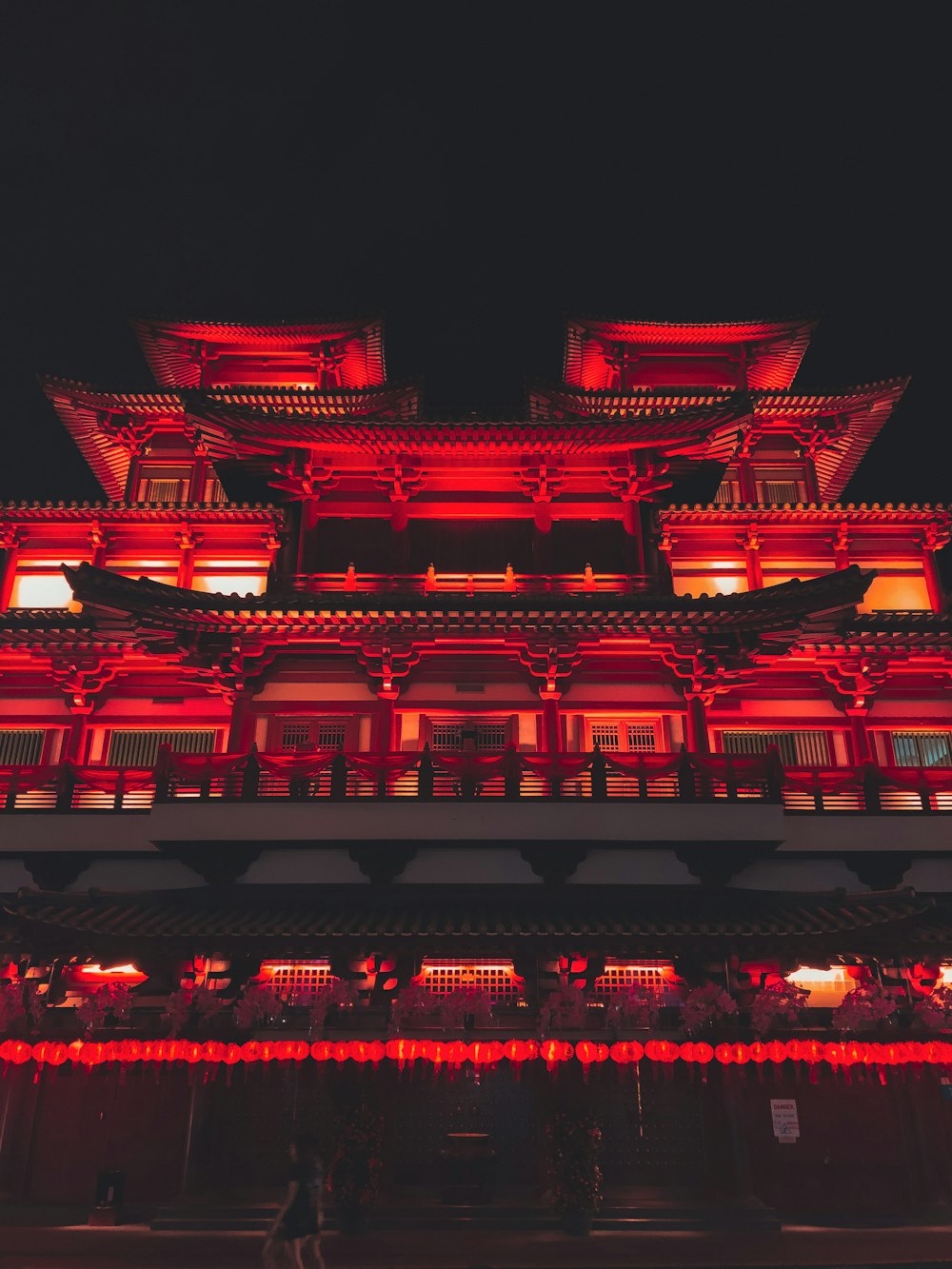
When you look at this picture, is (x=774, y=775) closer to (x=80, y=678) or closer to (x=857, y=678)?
(x=857, y=678)

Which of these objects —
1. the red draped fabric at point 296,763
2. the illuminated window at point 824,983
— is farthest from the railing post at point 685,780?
the red draped fabric at point 296,763

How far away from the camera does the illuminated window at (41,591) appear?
23.9 metres

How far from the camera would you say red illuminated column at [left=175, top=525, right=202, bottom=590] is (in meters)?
23.8

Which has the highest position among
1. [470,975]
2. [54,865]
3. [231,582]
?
[231,582]

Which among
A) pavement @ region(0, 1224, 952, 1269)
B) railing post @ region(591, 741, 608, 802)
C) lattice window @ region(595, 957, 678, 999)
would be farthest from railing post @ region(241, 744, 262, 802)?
lattice window @ region(595, 957, 678, 999)

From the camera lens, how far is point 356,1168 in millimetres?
14414

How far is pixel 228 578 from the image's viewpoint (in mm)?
23938

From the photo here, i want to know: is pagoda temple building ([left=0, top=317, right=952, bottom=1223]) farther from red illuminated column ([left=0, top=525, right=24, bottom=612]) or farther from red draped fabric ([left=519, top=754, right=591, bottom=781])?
red illuminated column ([left=0, top=525, right=24, bottom=612])

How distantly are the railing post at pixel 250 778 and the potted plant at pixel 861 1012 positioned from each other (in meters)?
11.7

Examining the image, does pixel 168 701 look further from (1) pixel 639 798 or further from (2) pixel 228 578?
(1) pixel 639 798

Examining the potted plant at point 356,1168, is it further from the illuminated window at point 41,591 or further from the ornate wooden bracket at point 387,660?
the illuminated window at point 41,591

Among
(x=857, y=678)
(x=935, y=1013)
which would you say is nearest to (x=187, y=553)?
(x=857, y=678)

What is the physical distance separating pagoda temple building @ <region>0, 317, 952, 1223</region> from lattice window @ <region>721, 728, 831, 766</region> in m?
0.12

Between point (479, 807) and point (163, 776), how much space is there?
258 inches
